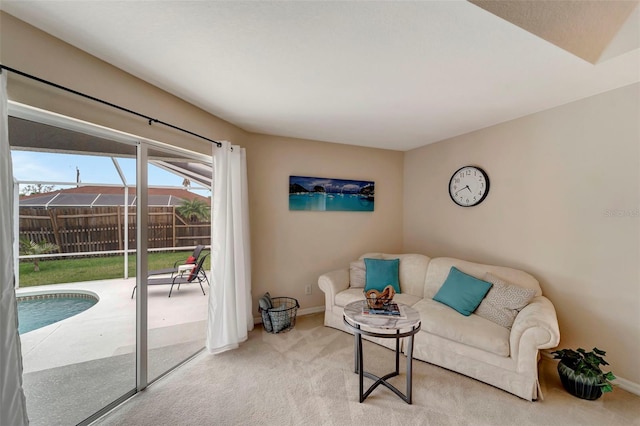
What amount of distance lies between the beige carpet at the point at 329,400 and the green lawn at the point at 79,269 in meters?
1.00

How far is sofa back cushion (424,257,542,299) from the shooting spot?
2.53 meters

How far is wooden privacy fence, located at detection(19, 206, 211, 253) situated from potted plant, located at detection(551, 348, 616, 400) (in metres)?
3.54

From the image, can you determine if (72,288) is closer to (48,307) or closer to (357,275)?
(48,307)

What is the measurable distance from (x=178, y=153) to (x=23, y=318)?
5.21ft

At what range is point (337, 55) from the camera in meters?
1.66

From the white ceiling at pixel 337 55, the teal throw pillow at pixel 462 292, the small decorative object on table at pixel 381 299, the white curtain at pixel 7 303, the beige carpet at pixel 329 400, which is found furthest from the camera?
the teal throw pillow at pixel 462 292

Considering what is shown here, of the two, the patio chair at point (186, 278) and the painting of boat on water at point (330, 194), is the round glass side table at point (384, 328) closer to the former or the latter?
the patio chair at point (186, 278)

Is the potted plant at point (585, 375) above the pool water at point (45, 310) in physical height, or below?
below

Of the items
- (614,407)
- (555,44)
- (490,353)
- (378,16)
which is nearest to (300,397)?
(490,353)

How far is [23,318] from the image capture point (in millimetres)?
1503

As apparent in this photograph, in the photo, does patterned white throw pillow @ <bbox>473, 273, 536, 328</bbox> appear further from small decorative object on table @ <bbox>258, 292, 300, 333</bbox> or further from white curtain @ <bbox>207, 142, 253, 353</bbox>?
white curtain @ <bbox>207, 142, 253, 353</bbox>

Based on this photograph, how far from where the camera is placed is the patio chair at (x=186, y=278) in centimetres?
231

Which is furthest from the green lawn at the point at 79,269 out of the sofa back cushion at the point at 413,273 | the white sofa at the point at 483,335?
the sofa back cushion at the point at 413,273

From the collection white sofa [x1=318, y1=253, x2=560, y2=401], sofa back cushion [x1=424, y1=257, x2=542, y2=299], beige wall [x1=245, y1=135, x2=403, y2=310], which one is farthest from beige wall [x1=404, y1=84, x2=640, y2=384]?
beige wall [x1=245, y1=135, x2=403, y2=310]
